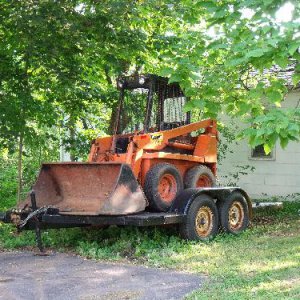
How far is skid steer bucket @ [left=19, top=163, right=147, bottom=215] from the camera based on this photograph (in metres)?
8.55

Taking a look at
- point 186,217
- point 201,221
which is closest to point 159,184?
point 186,217

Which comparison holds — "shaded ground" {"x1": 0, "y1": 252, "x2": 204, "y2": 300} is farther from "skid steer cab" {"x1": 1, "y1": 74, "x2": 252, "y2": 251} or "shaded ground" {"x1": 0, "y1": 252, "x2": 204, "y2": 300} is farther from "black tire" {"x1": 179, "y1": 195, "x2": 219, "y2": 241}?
"black tire" {"x1": 179, "y1": 195, "x2": 219, "y2": 241}

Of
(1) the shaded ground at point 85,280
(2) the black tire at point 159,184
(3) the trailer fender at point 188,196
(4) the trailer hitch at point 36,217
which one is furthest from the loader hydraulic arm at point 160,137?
(1) the shaded ground at point 85,280

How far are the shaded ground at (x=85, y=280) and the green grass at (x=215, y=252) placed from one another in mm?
370

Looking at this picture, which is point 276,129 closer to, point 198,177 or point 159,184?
point 159,184

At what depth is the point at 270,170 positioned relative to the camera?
55.4ft

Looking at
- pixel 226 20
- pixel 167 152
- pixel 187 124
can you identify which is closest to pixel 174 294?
pixel 226 20

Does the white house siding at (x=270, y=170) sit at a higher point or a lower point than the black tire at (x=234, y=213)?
higher

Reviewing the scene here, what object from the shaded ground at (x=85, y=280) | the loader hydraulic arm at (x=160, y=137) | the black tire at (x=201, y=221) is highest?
the loader hydraulic arm at (x=160, y=137)

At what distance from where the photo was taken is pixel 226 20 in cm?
666

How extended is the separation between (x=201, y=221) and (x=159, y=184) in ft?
3.36

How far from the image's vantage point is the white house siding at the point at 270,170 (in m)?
16.5

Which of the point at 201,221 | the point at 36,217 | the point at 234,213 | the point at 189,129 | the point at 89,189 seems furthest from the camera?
the point at 234,213

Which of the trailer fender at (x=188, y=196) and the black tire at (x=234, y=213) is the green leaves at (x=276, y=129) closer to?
the trailer fender at (x=188, y=196)
